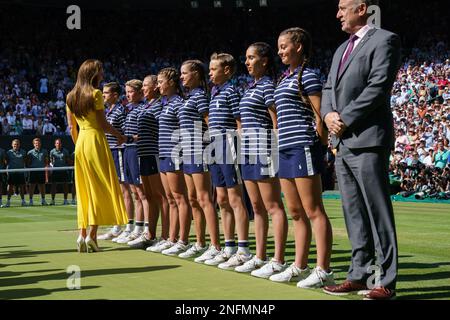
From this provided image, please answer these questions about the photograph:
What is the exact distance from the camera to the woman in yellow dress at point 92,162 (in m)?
9.55

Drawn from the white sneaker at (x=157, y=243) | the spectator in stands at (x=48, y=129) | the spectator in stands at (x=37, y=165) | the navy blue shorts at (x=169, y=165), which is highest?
the spectator in stands at (x=48, y=129)

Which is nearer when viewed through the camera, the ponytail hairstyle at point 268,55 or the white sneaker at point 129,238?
the ponytail hairstyle at point 268,55

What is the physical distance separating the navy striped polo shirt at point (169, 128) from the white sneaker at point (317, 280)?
3.34 m

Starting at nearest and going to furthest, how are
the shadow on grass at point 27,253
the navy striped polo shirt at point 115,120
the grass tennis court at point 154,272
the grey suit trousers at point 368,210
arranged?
1. the grey suit trousers at point 368,210
2. the grass tennis court at point 154,272
3. the shadow on grass at point 27,253
4. the navy striped polo shirt at point 115,120

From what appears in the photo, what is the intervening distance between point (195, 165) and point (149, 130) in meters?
1.64

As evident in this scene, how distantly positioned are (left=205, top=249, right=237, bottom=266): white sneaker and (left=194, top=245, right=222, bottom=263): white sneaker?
0.41 feet

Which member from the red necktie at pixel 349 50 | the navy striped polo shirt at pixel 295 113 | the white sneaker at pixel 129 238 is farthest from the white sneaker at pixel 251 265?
the white sneaker at pixel 129 238

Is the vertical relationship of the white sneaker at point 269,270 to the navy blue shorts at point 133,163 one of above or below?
below

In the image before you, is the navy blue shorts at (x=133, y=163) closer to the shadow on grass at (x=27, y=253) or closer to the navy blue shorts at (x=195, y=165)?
the shadow on grass at (x=27, y=253)

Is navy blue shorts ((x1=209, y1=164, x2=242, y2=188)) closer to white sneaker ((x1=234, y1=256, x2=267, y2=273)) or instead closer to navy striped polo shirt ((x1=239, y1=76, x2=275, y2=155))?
navy striped polo shirt ((x1=239, y1=76, x2=275, y2=155))

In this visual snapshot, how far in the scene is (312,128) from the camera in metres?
6.72

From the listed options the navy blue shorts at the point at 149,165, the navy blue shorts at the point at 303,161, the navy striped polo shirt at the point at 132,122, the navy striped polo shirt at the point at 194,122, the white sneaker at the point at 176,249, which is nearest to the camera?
the navy blue shorts at the point at 303,161

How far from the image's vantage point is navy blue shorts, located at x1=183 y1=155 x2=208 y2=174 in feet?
28.7
